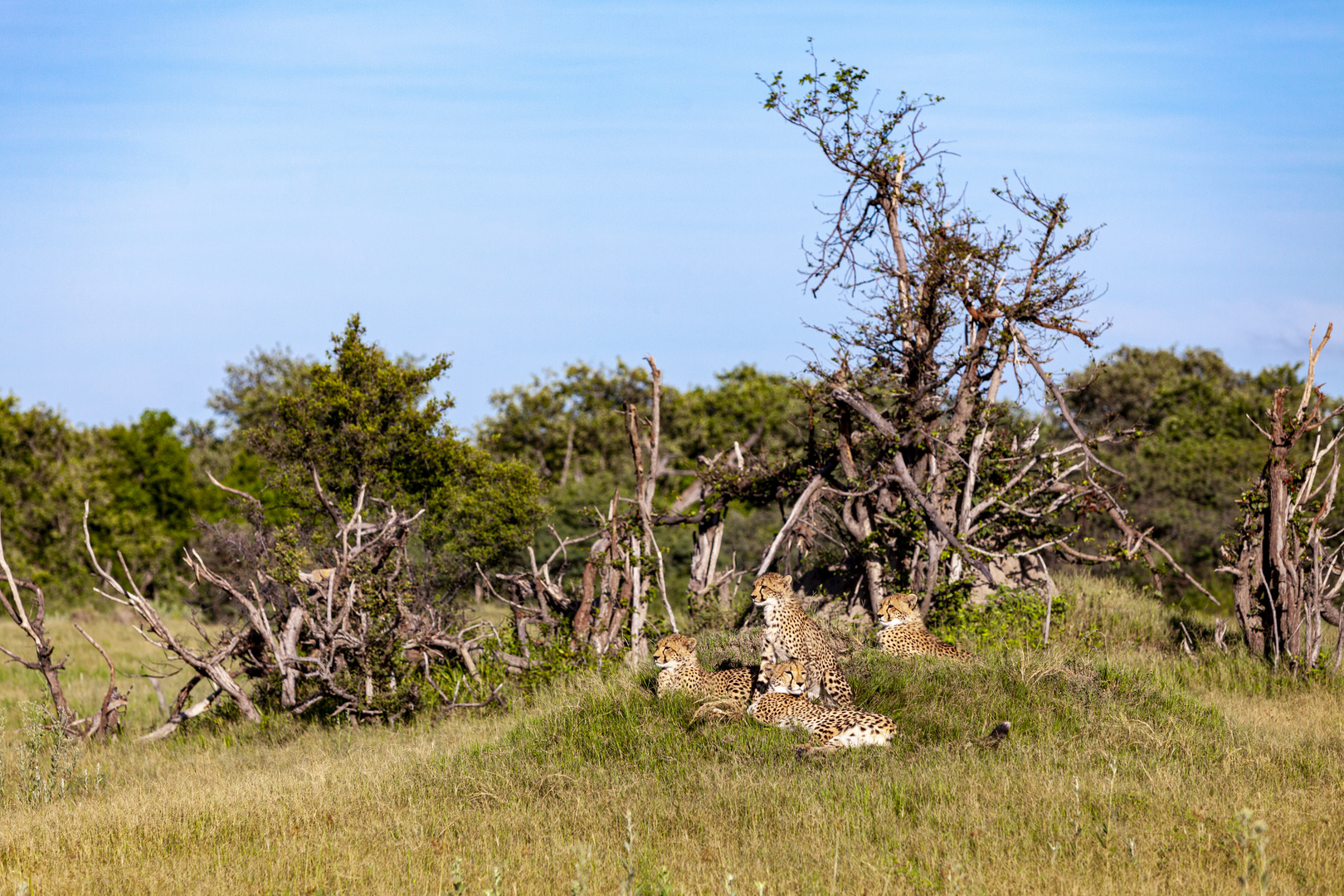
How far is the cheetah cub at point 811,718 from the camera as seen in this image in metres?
7.39

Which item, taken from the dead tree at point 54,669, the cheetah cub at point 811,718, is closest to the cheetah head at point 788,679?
the cheetah cub at point 811,718

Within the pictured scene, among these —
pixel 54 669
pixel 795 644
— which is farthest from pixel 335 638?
pixel 795 644

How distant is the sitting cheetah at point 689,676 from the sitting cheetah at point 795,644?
0.28m

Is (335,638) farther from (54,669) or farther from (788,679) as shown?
(788,679)

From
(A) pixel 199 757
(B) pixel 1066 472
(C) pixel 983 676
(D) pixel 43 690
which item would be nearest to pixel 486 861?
(C) pixel 983 676

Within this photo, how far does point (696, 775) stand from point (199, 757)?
5094 mm

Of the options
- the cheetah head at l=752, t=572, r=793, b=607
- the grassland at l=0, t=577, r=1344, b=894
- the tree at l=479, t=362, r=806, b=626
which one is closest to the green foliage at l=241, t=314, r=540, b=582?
the grassland at l=0, t=577, r=1344, b=894

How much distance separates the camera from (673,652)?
28.3 ft

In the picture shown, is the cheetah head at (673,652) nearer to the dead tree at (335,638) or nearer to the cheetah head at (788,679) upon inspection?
the cheetah head at (788,679)

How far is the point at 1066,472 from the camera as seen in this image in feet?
40.1

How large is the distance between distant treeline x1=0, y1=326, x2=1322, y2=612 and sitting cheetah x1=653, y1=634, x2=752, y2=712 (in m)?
2.64

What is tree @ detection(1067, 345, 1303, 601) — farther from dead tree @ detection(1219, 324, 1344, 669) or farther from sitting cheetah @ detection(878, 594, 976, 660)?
sitting cheetah @ detection(878, 594, 976, 660)

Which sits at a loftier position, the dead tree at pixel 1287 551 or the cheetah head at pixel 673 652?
the dead tree at pixel 1287 551

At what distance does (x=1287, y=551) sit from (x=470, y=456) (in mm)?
9598
